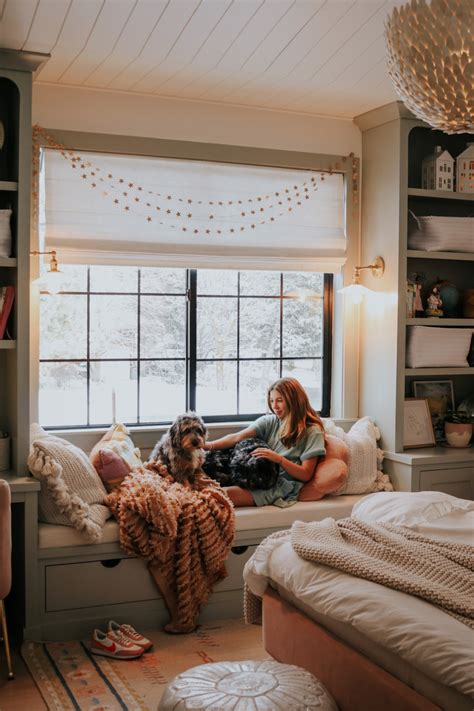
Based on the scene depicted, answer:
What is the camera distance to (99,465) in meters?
3.88

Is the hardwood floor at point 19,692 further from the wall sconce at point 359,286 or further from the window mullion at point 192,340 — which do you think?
the wall sconce at point 359,286

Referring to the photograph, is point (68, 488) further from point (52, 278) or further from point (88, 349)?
point (52, 278)

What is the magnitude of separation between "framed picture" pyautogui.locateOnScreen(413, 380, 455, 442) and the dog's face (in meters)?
1.48

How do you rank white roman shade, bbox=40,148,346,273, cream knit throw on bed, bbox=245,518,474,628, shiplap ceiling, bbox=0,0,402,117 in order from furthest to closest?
white roman shade, bbox=40,148,346,273 < shiplap ceiling, bbox=0,0,402,117 < cream knit throw on bed, bbox=245,518,474,628

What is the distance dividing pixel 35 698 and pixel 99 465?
1106 mm

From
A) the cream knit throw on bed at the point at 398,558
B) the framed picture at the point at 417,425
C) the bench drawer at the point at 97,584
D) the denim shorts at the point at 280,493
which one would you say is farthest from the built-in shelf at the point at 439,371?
the bench drawer at the point at 97,584

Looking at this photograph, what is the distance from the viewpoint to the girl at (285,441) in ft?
13.5

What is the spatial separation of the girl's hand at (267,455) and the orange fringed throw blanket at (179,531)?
0.33m

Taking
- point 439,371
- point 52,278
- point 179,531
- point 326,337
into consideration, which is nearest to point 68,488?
point 179,531

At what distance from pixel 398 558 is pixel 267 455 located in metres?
1.51

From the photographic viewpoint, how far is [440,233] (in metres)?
4.58

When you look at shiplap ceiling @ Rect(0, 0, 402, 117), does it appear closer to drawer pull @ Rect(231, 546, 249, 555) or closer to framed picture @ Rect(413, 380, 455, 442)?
framed picture @ Rect(413, 380, 455, 442)

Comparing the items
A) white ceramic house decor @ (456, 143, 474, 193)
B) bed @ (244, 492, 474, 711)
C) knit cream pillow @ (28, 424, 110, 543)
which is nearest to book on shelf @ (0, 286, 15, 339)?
knit cream pillow @ (28, 424, 110, 543)

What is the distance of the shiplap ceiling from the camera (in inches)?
127
